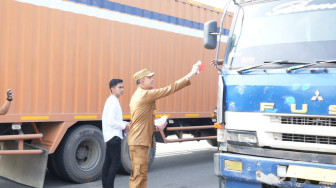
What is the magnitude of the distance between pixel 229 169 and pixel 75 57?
363 cm

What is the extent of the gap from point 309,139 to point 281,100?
1.60 ft

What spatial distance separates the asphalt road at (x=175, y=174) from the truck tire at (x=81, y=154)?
18 cm

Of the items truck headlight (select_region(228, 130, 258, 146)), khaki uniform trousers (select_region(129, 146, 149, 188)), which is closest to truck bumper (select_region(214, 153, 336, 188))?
truck headlight (select_region(228, 130, 258, 146))

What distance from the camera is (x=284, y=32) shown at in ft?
16.8

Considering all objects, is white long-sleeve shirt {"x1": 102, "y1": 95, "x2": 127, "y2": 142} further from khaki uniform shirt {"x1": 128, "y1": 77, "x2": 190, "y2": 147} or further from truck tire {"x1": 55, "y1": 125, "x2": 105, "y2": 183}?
truck tire {"x1": 55, "y1": 125, "x2": 105, "y2": 183}

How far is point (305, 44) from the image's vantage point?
192 inches

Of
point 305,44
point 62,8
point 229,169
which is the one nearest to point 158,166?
point 62,8

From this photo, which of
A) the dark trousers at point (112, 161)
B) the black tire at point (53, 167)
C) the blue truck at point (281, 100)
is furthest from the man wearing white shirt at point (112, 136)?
the black tire at point (53, 167)

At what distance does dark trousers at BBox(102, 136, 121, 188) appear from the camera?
19.5ft

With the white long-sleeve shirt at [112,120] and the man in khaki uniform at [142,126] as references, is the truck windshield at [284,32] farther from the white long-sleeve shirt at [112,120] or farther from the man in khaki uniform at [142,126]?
the white long-sleeve shirt at [112,120]

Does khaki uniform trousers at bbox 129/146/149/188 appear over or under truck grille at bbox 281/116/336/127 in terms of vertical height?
under

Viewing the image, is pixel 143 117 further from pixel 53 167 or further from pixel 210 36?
pixel 53 167

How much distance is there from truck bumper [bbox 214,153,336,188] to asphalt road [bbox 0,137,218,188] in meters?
2.49

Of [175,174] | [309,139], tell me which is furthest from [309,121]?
[175,174]
